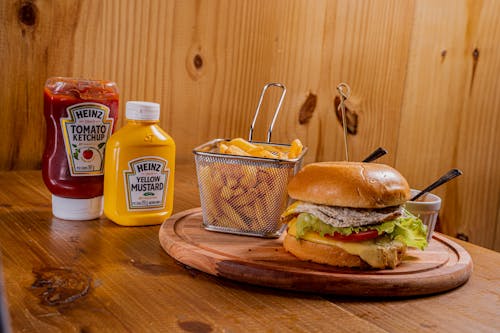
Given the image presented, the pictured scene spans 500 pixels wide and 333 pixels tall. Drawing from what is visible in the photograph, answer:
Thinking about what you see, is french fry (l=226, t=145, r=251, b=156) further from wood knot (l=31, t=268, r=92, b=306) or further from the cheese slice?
wood knot (l=31, t=268, r=92, b=306)

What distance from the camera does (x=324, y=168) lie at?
1.04 meters

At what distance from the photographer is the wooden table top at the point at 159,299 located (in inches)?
29.7

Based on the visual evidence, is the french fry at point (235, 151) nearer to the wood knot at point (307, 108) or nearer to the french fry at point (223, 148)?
the french fry at point (223, 148)

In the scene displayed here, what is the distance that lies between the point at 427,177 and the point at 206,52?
2.93ft

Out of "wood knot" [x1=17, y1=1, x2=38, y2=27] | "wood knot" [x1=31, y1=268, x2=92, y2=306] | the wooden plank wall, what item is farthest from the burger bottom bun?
"wood knot" [x1=17, y1=1, x2=38, y2=27]

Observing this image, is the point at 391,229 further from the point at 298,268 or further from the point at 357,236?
the point at 298,268

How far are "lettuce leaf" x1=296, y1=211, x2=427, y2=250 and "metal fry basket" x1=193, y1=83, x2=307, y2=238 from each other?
0.12 meters

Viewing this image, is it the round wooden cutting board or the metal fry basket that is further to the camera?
the metal fry basket

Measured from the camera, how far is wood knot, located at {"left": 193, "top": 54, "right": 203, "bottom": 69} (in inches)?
80.9

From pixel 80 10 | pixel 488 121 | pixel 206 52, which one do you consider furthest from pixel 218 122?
pixel 488 121

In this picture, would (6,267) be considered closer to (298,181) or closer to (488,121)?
(298,181)

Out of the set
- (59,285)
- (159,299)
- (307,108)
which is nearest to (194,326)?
(159,299)

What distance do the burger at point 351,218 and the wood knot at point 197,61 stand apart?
43.9 inches

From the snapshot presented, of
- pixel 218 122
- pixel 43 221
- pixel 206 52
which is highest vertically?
pixel 206 52
